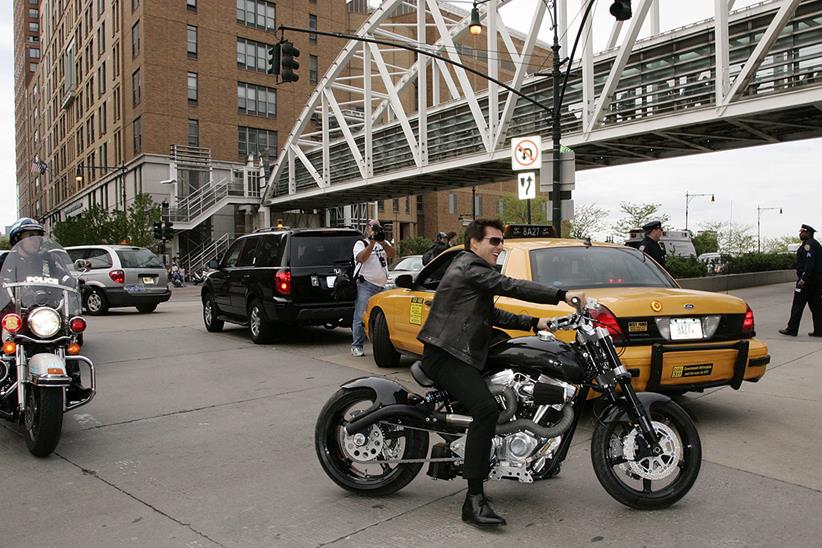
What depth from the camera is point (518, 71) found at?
2497 cm

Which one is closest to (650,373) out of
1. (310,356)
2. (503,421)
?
(503,421)

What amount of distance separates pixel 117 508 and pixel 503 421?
92.8 inches

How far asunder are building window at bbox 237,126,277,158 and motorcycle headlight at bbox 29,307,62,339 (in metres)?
49.8

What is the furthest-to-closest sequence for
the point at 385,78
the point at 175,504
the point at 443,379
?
1. the point at 385,78
2. the point at 175,504
3. the point at 443,379

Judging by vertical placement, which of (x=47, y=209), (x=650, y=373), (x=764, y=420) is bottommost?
(x=764, y=420)

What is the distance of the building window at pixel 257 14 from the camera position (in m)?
54.2

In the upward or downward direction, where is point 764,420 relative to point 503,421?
downward

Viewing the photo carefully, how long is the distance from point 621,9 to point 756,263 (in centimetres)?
1568

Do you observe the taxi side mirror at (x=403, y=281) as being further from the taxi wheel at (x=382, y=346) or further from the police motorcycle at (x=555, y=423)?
the police motorcycle at (x=555, y=423)

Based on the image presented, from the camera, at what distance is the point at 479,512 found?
3883mm

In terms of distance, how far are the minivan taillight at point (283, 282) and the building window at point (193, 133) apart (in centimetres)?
4437

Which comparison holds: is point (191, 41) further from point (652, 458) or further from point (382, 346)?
point (652, 458)

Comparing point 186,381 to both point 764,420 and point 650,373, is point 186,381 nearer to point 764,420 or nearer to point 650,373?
point 650,373

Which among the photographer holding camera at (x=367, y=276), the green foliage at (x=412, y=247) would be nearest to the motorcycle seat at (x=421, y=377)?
the photographer holding camera at (x=367, y=276)
